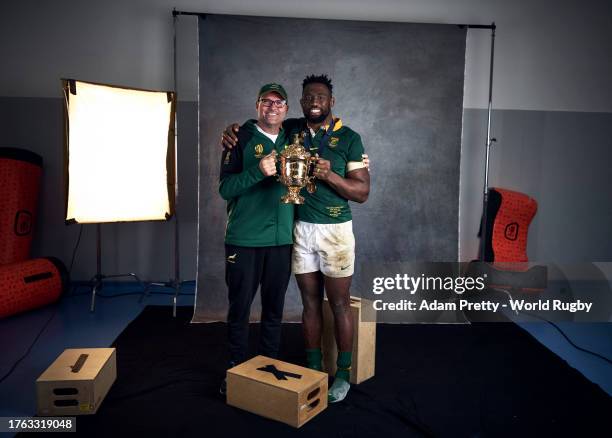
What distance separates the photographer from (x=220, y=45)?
421 cm

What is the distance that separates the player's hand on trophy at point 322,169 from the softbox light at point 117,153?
2057 millimetres

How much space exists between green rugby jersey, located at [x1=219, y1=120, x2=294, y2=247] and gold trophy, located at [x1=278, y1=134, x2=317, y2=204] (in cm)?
16

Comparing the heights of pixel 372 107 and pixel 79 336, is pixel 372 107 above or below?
above

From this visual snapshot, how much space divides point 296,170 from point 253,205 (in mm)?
350

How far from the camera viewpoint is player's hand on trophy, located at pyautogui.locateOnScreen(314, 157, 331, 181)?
8.13ft

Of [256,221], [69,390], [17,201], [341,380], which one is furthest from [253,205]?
[17,201]

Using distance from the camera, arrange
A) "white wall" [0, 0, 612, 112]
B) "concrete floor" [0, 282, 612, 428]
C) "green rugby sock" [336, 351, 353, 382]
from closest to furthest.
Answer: "green rugby sock" [336, 351, 353, 382], "concrete floor" [0, 282, 612, 428], "white wall" [0, 0, 612, 112]

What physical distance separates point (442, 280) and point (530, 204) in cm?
100

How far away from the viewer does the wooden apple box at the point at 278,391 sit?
240cm

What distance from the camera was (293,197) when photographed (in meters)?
2.52

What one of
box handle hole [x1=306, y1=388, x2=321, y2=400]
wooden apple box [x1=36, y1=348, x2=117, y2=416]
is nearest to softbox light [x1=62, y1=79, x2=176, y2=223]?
wooden apple box [x1=36, y1=348, x2=117, y2=416]

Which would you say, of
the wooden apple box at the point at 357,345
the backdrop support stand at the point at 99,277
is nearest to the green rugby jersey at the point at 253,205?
the wooden apple box at the point at 357,345

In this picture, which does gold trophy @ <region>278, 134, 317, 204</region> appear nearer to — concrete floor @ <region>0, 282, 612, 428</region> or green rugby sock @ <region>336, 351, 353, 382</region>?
green rugby sock @ <region>336, 351, 353, 382</region>

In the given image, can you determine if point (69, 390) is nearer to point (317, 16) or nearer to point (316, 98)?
point (316, 98)
